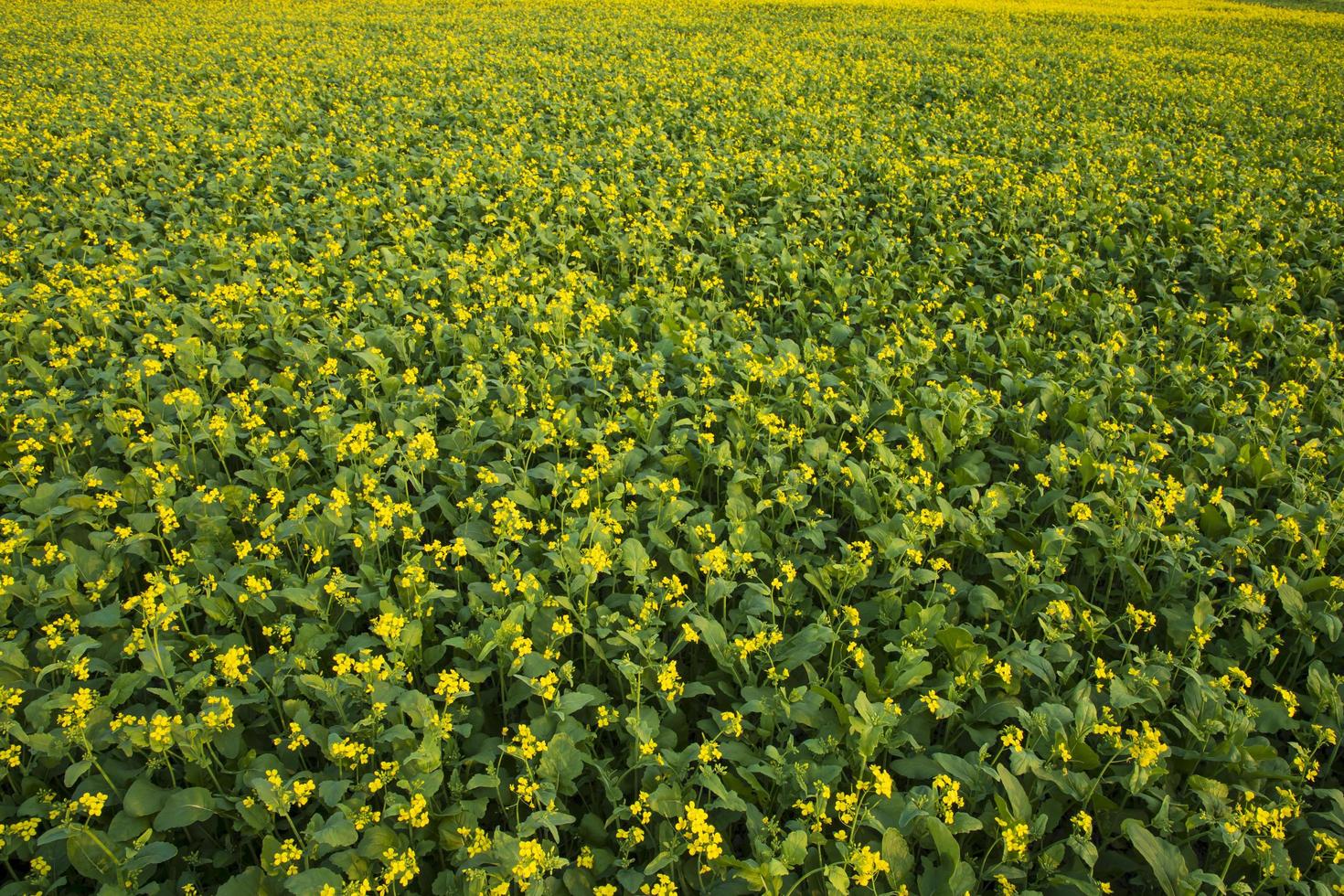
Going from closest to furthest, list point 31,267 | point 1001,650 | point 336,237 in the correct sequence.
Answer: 1. point 1001,650
2. point 31,267
3. point 336,237

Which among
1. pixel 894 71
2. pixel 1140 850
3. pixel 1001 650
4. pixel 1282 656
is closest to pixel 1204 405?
pixel 1282 656

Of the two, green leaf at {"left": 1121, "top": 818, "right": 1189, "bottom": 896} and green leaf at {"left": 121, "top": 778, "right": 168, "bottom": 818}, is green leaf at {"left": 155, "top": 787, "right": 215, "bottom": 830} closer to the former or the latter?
green leaf at {"left": 121, "top": 778, "right": 168, "bottom": 818}

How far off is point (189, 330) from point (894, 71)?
54.7 ft

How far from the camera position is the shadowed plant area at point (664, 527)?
2.86m

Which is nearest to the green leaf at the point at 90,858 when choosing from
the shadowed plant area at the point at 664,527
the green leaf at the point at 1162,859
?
the shadowed plant area at the point at 664,527

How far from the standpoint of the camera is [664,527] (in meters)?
4.21

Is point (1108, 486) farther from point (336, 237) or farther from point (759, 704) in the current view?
point (336, 237)

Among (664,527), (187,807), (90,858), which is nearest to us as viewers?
(90,858)

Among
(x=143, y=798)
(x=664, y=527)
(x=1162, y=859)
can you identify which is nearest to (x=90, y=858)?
(x=143, y=798)

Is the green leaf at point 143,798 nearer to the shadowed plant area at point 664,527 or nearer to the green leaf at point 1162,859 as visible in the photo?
the shadowed plant area at point 664,527

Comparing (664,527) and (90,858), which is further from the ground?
(664,527)

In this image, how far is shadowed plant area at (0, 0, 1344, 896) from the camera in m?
2.86

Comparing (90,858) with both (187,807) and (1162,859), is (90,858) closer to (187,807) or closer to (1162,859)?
(187,807)

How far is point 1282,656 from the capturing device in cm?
390
